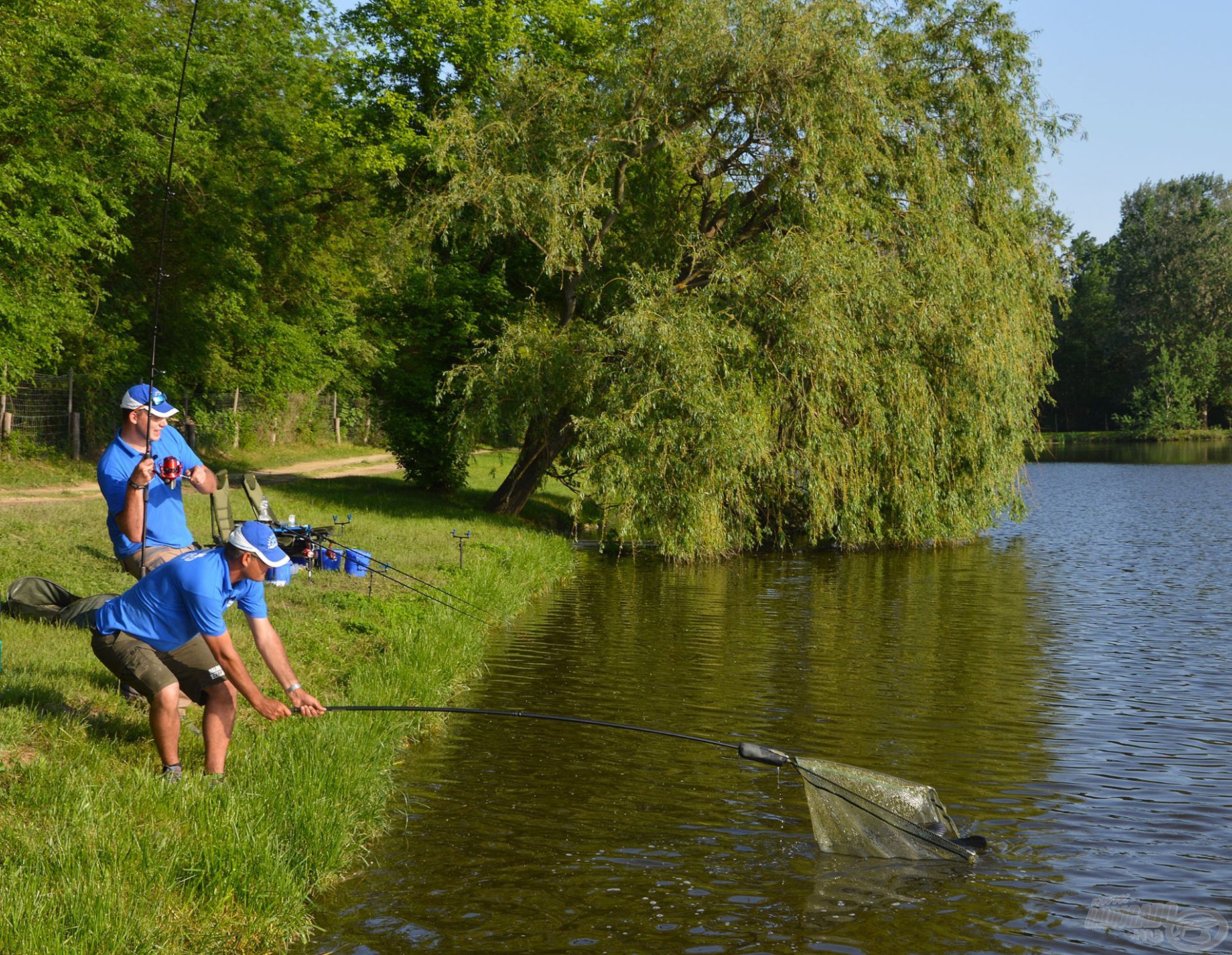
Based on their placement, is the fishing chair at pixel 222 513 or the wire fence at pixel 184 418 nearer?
the fishing chair at pixel 222 513

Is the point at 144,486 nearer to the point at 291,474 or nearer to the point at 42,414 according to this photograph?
the point at 42,414

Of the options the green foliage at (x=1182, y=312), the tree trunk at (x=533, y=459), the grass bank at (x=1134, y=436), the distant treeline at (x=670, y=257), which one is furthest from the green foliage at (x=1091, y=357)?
the tree trunk at (x=533, y=459)

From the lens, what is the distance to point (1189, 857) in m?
7.57

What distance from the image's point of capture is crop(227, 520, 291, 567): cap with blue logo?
6668 mm

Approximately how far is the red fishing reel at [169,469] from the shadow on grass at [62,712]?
1.65 metres

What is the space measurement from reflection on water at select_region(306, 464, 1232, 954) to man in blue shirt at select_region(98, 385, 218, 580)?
8.49 ft

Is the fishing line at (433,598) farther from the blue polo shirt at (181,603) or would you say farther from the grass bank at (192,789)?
the blue polo shirt at (181,603)

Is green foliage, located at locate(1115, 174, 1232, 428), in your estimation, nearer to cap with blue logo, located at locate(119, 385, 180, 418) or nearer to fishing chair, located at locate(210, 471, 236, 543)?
fishing chair, located at locate(210, 471, 236, 543)

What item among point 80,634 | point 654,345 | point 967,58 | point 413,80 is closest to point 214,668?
point 80,634

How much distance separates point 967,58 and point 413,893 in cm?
2290

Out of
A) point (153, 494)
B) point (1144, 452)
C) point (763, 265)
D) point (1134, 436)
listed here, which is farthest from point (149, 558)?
point (1134, 436)

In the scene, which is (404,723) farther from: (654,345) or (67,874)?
(654,345)

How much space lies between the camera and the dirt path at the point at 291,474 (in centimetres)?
2081

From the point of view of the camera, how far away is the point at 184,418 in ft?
95.7
